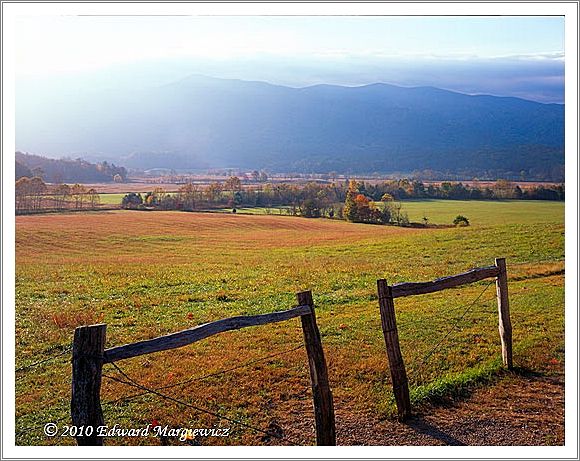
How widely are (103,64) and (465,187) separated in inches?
148

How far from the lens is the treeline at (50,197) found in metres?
5.94

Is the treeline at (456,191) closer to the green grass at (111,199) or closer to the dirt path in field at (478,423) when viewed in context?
the dirt path in field at (478,423)

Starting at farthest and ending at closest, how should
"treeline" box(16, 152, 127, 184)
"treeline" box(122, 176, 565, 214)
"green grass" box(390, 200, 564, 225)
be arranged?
"green grass" box(390, 200, 564, 225), "treeline" box(122, 176, 565, 214), "treeline" box(16, 152, 127, 184)

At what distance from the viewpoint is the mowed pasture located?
213 inches

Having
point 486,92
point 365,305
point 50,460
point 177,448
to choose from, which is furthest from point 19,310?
point 486,92

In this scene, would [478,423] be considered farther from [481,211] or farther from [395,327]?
[481,211]

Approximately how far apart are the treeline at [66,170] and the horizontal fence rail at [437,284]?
2933 mm

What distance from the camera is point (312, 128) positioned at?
697cm

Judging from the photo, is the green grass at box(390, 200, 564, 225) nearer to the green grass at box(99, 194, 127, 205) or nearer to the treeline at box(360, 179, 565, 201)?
the treeline at box(360, 179, 565, 201)

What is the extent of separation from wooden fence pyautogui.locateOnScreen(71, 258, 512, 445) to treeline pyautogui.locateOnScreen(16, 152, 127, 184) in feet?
8.58

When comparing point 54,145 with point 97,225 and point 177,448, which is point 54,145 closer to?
point 97,225

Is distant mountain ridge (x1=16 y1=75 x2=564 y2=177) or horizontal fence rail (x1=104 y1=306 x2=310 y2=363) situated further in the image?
distant mountain ridge (x1=16 y1=75 x2=564 y2=177)

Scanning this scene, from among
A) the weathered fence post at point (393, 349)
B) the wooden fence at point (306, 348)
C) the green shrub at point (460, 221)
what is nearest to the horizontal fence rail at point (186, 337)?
the wooden fence at point (306, 348)

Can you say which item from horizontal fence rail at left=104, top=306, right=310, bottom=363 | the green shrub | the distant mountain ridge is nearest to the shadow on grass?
horizontal fence rail at left=104, top=306, right=310, bottom=363
